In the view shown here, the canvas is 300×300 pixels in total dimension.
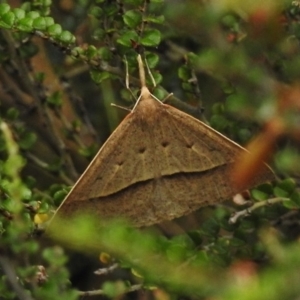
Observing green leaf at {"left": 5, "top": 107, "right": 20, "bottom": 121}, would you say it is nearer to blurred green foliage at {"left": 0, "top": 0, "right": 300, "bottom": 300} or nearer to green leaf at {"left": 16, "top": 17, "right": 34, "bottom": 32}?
blurred green foliage at {"left": 0, "top": 0, "right": 300, "bottom": 300}

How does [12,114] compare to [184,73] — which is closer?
[184,73]

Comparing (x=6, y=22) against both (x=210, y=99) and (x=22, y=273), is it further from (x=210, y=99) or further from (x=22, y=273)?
(x=210, y=99)

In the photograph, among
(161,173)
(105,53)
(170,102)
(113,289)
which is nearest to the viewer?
(113,289)

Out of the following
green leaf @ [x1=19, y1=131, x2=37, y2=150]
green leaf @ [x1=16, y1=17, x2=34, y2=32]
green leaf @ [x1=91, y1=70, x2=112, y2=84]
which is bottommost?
green leaf @ [x1=19, y1=131, x2=37, y2=150]

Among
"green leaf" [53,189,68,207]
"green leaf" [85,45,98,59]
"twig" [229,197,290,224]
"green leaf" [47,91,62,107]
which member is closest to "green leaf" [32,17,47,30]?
"green leaf" [85,45,98,59]

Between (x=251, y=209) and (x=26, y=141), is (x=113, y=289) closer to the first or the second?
(x=251, y=209)

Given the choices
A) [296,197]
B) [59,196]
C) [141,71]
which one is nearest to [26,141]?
[59,196]
